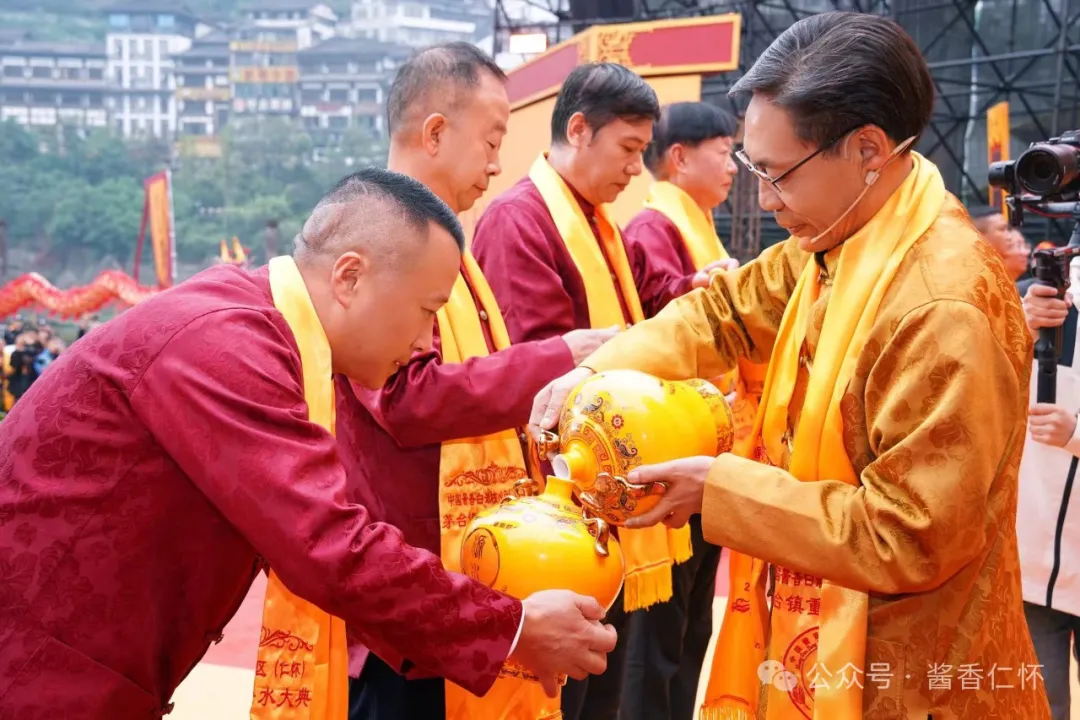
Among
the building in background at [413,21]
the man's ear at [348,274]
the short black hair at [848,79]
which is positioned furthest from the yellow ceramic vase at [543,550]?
the building in background at [413,21]

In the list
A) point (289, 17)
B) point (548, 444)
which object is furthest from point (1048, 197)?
point (289, 17)

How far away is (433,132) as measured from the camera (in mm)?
2416

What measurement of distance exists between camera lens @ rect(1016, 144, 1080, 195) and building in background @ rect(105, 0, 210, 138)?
38.7 meters

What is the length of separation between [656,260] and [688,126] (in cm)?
48

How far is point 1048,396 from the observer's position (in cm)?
258

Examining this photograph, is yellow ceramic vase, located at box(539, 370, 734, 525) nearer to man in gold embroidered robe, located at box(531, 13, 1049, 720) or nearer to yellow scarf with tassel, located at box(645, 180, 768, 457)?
man in gold embroidered robe, located at box(531, 13, 1049, 720)

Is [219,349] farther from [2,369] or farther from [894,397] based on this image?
[2,369]

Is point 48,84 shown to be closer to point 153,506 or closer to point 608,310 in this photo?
point 608,310

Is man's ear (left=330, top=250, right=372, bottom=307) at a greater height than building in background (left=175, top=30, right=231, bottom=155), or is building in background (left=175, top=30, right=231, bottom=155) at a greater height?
building in background (left=175, top=30, right=231, bottom=155)

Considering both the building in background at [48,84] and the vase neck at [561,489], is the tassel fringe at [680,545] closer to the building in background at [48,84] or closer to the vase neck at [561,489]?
the vase neck at [561,489]

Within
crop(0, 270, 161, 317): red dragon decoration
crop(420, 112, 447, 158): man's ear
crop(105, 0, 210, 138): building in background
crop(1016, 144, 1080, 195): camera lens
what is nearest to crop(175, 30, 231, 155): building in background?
crop(105, 0, 210, 138): building in background

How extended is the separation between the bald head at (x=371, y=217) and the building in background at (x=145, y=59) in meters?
38.8

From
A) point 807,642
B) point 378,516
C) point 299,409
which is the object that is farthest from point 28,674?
point 807,642

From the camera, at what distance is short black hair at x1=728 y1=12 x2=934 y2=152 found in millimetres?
1527
